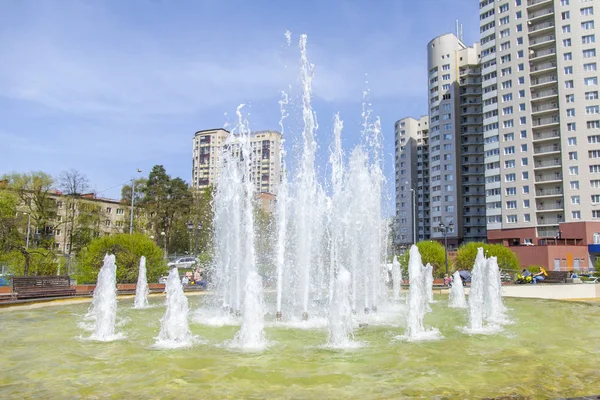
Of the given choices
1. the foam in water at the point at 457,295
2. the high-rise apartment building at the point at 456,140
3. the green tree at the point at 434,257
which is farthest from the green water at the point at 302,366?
the high-rise apartment building at the point at 456,140

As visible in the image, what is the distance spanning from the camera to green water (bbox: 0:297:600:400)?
662cm

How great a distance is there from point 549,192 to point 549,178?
185 centimetres

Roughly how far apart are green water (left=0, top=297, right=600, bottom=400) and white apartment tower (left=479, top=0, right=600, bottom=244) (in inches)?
2162

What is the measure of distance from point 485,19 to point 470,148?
Result: 2008cm

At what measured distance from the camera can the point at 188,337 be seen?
10570mm

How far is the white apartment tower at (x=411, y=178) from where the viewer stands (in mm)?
98500

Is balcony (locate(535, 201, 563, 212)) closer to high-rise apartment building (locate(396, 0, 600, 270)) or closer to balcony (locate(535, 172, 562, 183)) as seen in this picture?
high-rise apartment building (locate(396, 0, 600, 270))

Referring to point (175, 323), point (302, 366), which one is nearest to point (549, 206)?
point (175, 323)

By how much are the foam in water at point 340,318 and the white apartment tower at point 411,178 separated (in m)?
87.4

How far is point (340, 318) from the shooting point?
33.0ft

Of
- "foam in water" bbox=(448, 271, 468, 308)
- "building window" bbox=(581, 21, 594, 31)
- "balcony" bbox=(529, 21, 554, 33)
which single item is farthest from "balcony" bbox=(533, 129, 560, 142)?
"foam in water" bbox=(448, 271, 468, 308)

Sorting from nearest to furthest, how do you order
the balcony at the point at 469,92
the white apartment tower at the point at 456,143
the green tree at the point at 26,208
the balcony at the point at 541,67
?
the green tree at the point at 26,208 → the balcony at the point at 541,67 → the white apartment tower at the point at 456,143 → the balcony at the point at 469,92

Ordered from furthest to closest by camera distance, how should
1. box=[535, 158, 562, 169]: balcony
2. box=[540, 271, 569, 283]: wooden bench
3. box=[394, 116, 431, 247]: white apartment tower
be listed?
1. box=[394, 116, 431, 247]: white apartment tower
2. box=[535, 158, 562, 169]: balcony
3. box=[540, 271, 569, 283]: wooden bench

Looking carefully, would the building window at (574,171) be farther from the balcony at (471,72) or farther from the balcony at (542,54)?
the balcony at (471,72)
